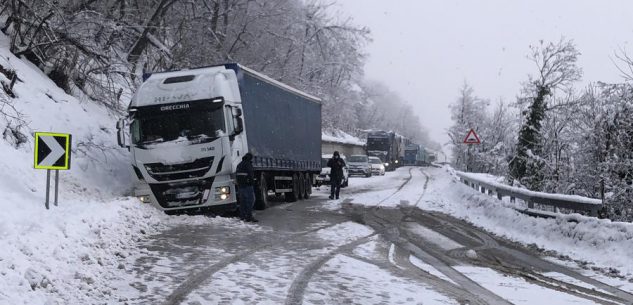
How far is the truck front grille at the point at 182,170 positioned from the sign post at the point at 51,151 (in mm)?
3528

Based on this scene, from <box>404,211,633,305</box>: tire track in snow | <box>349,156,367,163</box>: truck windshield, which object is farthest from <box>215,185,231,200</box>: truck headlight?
<box>349,156,367,163</box>: truck windshield

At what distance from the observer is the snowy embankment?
6129 millimetres

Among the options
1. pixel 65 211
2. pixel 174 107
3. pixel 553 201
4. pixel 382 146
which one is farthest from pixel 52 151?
pixel 382 146

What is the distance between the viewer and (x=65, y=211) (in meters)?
9.79

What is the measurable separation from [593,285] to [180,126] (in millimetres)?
9712

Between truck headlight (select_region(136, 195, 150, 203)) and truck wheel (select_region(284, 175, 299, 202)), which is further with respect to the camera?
truck wheel (select_region(284, 175, 299, 202))

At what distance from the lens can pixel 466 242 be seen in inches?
461

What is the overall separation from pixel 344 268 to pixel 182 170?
6552 mm

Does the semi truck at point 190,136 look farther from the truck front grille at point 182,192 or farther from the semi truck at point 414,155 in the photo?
the semi truck at point 414,155

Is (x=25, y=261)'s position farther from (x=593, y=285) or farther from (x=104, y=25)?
(x=104, y=25)

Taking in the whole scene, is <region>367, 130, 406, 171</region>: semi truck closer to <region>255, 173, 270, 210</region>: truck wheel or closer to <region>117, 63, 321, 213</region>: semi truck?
<region>255, 173, 270, 210</region>: truck wheel

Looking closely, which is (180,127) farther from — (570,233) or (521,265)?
(570,233)

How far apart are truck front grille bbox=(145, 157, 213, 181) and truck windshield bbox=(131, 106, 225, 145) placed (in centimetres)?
60

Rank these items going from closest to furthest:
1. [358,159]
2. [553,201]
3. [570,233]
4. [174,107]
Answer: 1. [570,233]
2. [553,201]
3. [174,107]
4. [358,159]
